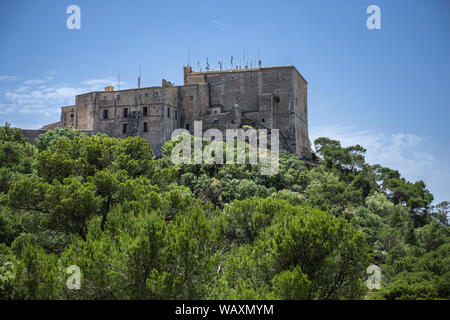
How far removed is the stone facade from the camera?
179 ft

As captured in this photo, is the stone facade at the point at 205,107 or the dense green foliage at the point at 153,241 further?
the stone facade at the point at 205,107

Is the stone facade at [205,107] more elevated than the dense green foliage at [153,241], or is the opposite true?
the stone facade at [205,107]

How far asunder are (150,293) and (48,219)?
7845 mm

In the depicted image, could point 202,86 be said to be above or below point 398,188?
above

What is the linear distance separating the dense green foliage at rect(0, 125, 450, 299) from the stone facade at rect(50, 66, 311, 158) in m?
19.8

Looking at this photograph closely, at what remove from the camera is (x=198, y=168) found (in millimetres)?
47875

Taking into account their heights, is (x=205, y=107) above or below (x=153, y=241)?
above

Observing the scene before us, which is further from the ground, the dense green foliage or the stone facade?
the stone facade

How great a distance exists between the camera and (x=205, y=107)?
59.1 metres

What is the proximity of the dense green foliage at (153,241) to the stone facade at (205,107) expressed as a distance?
19766 millimetres

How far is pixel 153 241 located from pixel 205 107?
140 ft

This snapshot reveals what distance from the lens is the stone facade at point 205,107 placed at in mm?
54438
